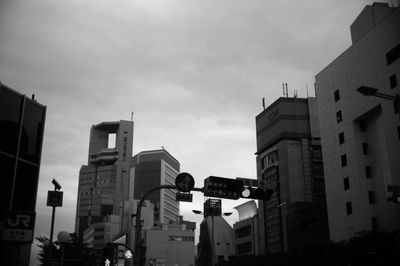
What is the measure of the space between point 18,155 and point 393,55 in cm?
5078

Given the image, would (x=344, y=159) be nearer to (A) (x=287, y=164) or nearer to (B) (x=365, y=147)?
(B) (x=365, y=147)

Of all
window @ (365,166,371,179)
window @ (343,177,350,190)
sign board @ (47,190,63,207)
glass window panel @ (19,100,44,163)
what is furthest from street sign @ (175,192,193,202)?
window @ (343,177,350,190)

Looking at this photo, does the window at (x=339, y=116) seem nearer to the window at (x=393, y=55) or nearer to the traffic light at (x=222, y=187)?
the window at (x=393, y=55)

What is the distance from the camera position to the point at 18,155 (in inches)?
1026

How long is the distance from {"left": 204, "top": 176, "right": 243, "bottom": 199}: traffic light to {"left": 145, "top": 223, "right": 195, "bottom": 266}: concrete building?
151978mm

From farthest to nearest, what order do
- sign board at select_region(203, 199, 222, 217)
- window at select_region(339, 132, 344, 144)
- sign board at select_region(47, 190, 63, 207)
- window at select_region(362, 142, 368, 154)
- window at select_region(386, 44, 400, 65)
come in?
window at select_region(339, 132, 344, 144) < window at select_region(362, 142, 368, 154) < window at select_region(386, 44, 400, 65) < sign board at select_region(203, 199, 222, 217) < sign board at select_region(47, 190, 63, 207)

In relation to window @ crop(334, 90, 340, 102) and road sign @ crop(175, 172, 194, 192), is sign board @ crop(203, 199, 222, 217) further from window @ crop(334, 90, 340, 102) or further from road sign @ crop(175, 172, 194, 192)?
road sign @ crop(175, 172, 194, 192)

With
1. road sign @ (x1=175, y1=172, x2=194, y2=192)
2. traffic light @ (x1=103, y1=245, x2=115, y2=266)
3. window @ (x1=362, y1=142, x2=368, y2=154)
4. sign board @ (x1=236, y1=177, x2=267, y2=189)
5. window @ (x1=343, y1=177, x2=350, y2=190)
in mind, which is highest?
window @ (x1=362, y1=142, x2=368, y2=154)

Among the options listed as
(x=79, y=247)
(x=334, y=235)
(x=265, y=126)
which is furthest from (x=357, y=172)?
(x=265, y=126)

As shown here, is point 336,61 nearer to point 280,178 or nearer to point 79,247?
point 280,178

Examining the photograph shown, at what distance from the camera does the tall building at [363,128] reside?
2397 inches

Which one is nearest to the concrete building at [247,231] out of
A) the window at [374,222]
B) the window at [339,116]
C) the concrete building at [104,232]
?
the window at [339,116]

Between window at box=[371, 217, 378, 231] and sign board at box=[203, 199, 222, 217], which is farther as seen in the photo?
window at box=[371, 217, 378, 231]

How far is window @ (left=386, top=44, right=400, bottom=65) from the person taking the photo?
196 ft
